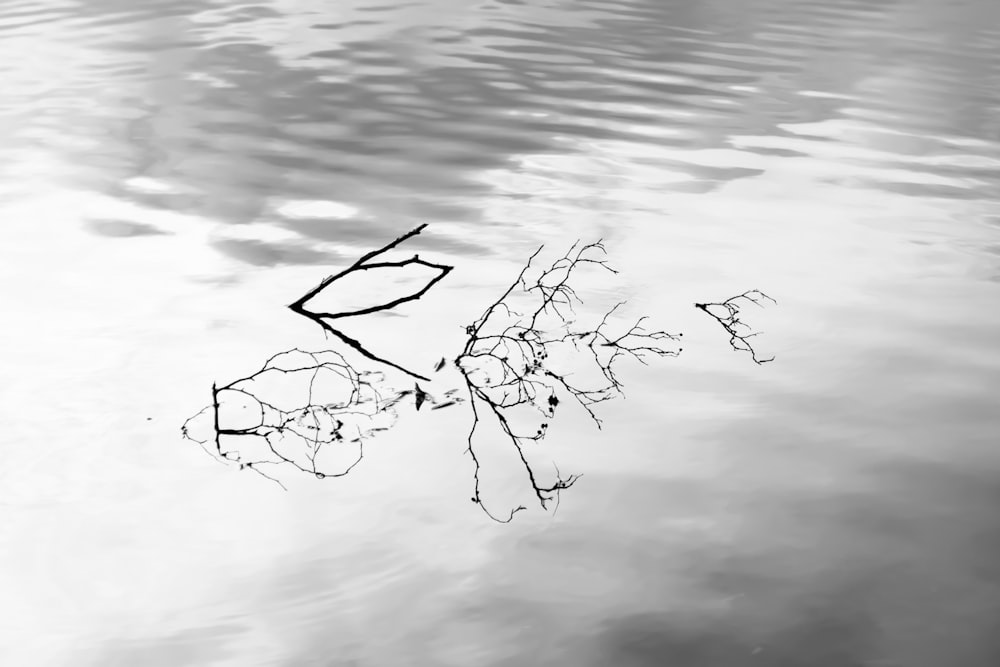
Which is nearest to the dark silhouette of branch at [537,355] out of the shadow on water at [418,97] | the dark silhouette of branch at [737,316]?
the dark silhouette of branch at [737,316]

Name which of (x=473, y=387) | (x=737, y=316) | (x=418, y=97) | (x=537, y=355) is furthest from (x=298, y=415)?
(x=418, y=97)

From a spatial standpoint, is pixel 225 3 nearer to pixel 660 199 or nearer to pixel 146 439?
pixel 660 199

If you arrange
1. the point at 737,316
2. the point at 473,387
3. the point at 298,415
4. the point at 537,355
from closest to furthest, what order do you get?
the point at 298,415 < the point at 473,387 < the point at 537,355 < the point at 737,316

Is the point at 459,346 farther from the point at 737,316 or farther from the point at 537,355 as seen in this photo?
the point at 737,316

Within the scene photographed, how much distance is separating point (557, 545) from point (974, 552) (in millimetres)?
865

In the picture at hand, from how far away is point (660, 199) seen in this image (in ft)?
13.9

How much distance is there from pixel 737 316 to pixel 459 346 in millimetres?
883

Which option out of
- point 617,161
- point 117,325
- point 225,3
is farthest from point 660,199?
point 225,3

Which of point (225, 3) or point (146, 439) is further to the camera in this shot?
point (225, 3)

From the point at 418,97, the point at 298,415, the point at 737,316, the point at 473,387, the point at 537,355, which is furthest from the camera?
the point at 418,97

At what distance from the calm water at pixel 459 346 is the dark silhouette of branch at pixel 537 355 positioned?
74 millimetres

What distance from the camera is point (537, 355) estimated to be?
2953 millimetres

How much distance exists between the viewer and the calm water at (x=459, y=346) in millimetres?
2004

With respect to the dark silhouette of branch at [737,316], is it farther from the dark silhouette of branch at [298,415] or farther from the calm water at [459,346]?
the dark silhouette of branch at [298,415]
